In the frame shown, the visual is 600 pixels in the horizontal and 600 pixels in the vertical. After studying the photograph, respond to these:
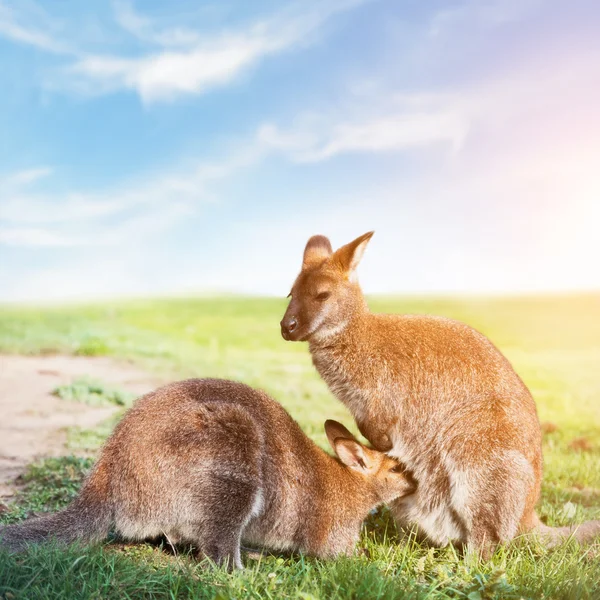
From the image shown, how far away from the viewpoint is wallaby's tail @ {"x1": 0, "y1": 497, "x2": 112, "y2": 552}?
5.09 meters

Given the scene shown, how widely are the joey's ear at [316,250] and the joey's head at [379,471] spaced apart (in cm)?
141

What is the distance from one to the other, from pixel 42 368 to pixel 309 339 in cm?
919

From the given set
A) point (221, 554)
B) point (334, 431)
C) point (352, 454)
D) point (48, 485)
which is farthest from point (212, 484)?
point (48, 485)

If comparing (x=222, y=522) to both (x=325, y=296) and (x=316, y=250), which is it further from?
(x=316, y=250)

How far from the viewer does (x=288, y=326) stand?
19.0 ft

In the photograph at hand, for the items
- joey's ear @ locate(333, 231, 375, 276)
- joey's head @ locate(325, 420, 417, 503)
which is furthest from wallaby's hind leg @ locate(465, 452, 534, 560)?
joey's ear @ locate(333, 231, 375, 276)

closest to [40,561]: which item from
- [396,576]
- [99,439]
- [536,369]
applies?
[396,576]

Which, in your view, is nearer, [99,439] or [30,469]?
[30,469]

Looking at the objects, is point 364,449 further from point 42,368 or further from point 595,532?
point 42,368

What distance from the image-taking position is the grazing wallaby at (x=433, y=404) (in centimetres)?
570

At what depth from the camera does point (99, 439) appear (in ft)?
30.7

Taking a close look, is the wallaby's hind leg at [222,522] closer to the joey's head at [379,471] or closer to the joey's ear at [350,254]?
the joey's head at [379,471]

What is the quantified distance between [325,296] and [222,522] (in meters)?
1.98

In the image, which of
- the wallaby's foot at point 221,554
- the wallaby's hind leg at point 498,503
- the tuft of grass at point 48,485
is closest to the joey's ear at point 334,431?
the wallaby's hind leg at point 498,503
